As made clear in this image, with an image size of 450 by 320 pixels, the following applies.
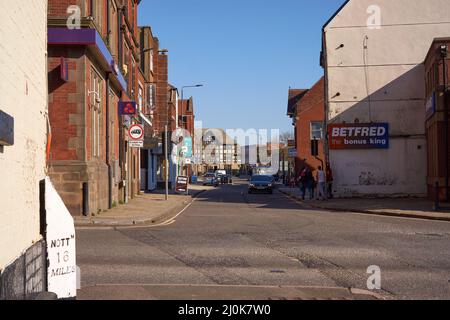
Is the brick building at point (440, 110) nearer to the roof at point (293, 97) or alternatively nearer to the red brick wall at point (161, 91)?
the red brick wall at point (161, 91)

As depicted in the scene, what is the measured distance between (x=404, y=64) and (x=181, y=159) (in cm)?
1659

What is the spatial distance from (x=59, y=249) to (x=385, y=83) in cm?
2723

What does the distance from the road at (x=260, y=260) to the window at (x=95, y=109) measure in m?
4.84

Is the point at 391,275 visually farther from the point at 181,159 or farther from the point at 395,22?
the point at 181,159

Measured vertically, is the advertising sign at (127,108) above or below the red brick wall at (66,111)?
above

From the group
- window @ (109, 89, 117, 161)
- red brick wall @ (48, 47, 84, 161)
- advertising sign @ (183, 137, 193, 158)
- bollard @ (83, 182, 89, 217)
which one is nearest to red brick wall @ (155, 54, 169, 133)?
advertising sign @ (183, 137, 193, 158)

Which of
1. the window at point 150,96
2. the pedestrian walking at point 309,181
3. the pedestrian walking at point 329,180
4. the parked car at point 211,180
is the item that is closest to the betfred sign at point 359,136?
the pedestrian walking at point 329,180

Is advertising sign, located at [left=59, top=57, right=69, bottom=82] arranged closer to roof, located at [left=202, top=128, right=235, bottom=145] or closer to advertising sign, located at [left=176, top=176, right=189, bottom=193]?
advertising sign, located at [left=176, top=176, right=189, bottom=193]

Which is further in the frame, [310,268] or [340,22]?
[340,22]

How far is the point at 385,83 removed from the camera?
1180 inches

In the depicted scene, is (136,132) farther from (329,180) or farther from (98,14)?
(329,180)

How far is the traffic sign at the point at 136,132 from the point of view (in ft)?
77.8
